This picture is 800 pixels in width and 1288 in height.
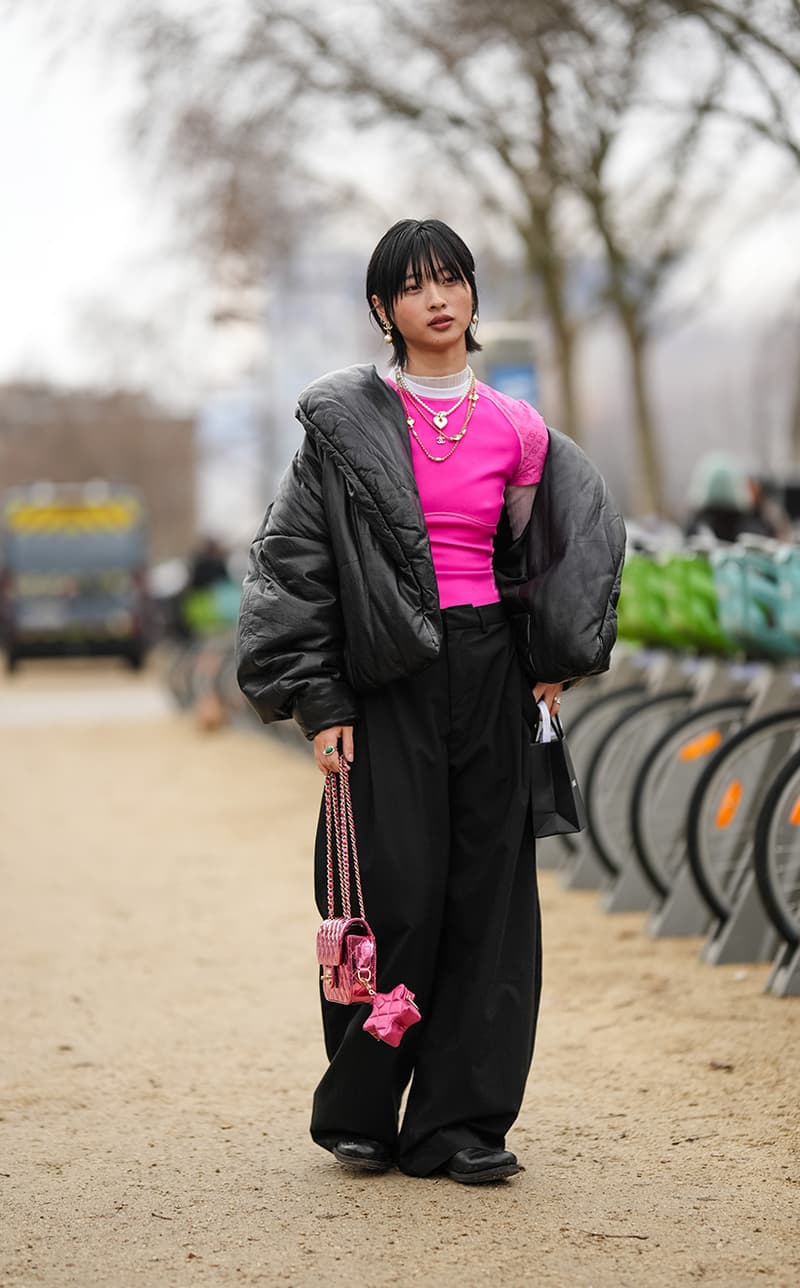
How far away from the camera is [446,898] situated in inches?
172

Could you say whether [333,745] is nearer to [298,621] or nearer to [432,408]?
[298,621]

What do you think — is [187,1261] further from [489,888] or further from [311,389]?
[311,389]

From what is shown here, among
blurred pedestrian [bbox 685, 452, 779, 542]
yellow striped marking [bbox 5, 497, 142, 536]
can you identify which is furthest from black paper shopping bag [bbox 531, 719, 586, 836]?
yellow striped marking [bbox 5, 497, 142, 536]

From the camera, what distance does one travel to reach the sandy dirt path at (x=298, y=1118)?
3850 mm

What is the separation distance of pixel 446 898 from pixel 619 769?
3.58m

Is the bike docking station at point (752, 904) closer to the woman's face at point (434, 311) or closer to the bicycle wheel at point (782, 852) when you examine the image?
the bicycle wheel at point (782, 852)

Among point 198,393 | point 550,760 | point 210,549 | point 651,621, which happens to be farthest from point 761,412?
point 550,760

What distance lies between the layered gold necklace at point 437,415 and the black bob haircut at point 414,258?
121 mm

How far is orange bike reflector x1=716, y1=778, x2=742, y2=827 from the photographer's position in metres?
6.75

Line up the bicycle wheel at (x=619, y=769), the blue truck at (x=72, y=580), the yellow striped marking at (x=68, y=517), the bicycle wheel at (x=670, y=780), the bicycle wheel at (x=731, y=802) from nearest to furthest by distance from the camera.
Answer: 1. the bicycle wheel at (x=731, y=802)
2. the bicycle wheel at (x=670, y=780)
3. the bicycle wheel at (x=619, y=769)
4. the blue truck at (x=72, y=580)
5. the yellow striped marking at (x=68, y=517)

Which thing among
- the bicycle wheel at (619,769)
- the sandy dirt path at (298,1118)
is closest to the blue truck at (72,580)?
the sandy dirt path at (298,1118)

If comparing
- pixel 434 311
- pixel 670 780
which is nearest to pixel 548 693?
pixel 434 311

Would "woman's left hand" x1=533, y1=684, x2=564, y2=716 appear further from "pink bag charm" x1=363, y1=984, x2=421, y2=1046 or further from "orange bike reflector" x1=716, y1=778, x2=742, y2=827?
"orange bike reflector" x1=716, y1=778, x2=742, y2=827

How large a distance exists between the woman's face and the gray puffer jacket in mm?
128
